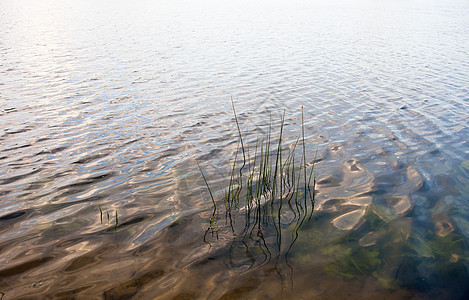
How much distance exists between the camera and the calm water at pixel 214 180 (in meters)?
3.26

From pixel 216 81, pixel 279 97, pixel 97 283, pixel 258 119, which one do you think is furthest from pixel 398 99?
pixel 97 283

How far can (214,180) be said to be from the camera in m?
5.18

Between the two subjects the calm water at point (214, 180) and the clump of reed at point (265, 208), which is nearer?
the calm water at point (214, 180)

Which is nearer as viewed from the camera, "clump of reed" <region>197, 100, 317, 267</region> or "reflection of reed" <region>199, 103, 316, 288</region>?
"reflection of reed" <region>199, 103, 316, 288</region>

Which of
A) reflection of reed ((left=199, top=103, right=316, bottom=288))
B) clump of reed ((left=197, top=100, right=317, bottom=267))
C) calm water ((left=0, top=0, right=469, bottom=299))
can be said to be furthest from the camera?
clump of reed ((left=197, top=100, right=317, bottom=267))

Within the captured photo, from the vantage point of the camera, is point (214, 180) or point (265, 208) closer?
point (265, 208)

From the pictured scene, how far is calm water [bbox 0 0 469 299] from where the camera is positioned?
326 cm

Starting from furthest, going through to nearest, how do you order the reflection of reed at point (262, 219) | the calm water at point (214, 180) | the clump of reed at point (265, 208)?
1. the clump of reed at point (265, 208)
2. the reflection of reed at point (262, 219)
3. the calm water at point (214, 180)

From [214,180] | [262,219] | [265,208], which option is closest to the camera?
[262,219]

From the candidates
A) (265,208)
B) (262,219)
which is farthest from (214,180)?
(262,219)

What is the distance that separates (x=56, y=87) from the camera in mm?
10031

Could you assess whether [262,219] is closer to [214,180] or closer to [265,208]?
[265,208]

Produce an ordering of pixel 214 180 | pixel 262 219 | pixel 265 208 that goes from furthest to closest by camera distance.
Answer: pixel 214 180 → pixel 265 208 → pixel 262 219

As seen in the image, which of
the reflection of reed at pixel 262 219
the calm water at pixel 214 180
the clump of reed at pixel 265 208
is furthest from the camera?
the clump of reed at pixel 265 208
